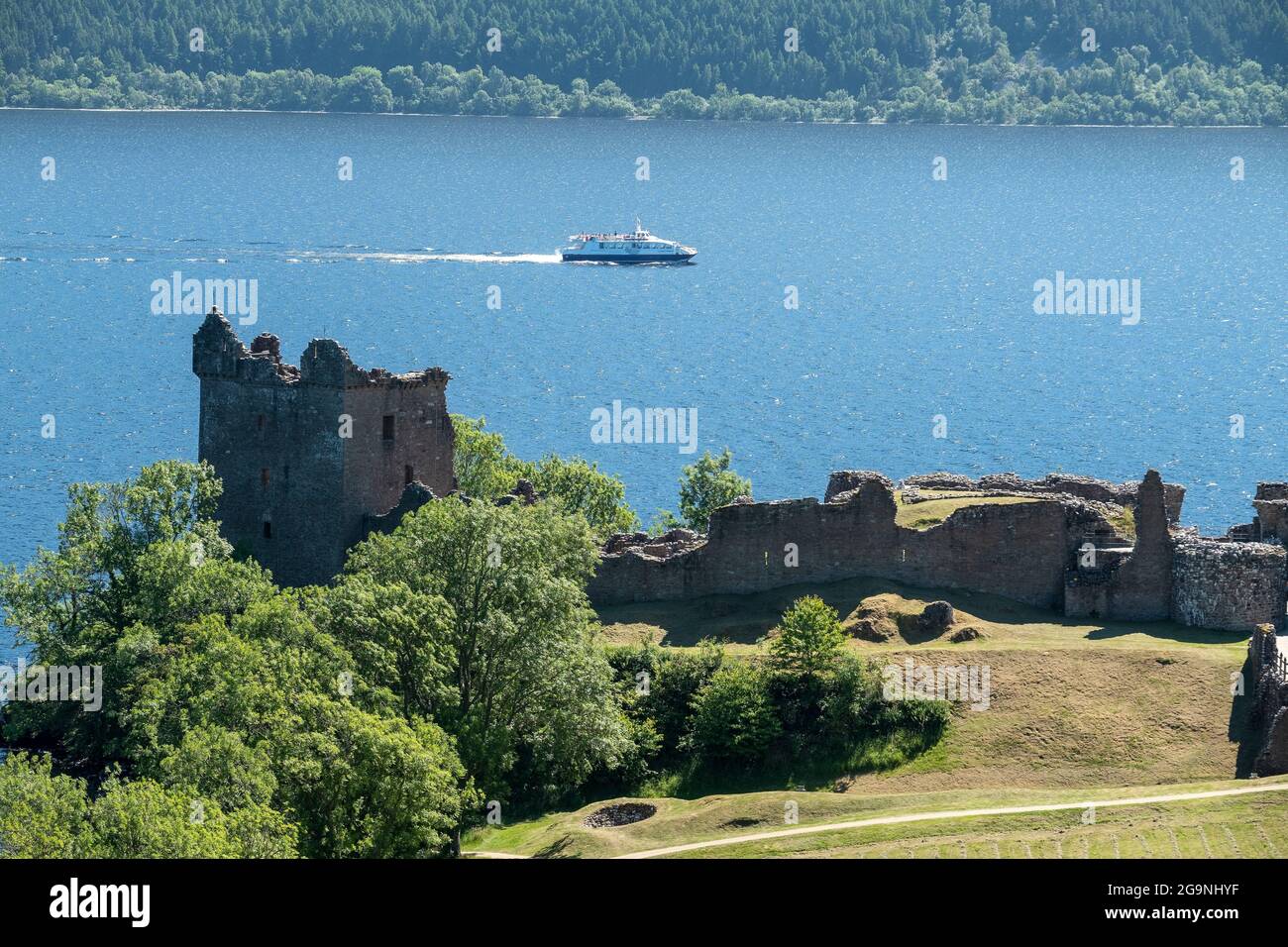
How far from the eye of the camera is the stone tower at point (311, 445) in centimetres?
8306

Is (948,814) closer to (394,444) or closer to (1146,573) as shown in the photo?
(1146,573)

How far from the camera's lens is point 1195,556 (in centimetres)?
7375

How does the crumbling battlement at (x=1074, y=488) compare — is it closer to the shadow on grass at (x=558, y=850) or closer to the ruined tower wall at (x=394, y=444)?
the ruined tower wall at (x=394, y=444)

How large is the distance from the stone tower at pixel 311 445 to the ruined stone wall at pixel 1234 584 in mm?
24753

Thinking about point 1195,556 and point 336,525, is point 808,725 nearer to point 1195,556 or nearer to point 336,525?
point 1195,556

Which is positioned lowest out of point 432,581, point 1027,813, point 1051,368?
point 1027,813

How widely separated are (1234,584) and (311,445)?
29.7 metres

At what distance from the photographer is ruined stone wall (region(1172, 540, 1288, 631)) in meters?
72.9

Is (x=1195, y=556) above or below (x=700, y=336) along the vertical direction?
below

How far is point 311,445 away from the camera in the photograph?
274ft

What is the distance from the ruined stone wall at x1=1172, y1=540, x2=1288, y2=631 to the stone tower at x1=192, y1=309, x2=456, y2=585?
2475 centimetres

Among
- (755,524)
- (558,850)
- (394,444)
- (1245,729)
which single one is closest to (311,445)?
(394,444)

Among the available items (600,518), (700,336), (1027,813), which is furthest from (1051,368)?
(1027,813)
